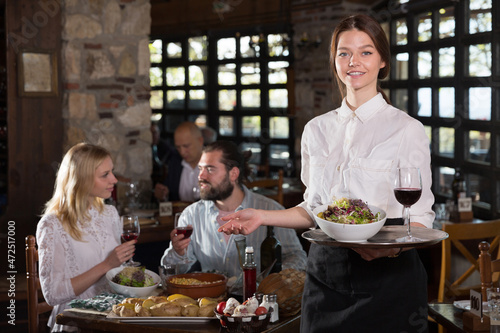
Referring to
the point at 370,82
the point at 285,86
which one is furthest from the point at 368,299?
the point at 285,86

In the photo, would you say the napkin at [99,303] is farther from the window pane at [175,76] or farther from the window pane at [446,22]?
the window pane at [175,76]

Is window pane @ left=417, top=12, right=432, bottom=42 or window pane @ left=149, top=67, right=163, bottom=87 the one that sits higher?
window pane @ left=417, top=12, right=432, bottom=42

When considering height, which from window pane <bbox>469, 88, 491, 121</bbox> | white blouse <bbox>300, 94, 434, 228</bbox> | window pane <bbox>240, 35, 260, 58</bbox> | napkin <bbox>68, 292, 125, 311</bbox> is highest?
window pane <bbox>240, 35, 260, 58</bbox>

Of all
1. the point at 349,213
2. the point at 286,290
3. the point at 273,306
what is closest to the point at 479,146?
the point at 286,290

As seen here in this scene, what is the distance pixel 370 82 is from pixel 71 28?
3.66 metres

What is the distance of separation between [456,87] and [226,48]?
12.5 feet

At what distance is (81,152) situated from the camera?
10.9 feet

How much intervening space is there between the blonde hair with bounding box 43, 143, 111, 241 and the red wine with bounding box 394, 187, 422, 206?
185 centimetres

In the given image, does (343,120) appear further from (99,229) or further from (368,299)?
(99,229)

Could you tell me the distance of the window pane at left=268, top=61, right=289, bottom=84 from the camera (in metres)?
7.96

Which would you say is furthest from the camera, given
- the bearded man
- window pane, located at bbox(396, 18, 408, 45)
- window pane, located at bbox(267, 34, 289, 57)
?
window pane, located at bbox(267, 34, 289, 57)

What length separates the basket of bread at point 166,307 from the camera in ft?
7.72

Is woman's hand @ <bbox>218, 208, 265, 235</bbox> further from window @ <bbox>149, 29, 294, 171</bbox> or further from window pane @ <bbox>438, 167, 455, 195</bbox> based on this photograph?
window @ <bbox>149, 29, 294, 171</bbox>

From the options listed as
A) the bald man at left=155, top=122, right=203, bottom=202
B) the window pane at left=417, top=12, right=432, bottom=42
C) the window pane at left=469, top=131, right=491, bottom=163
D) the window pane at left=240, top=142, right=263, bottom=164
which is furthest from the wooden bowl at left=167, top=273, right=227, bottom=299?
the window pane at left=240, top=142, right=263, bottom=164
